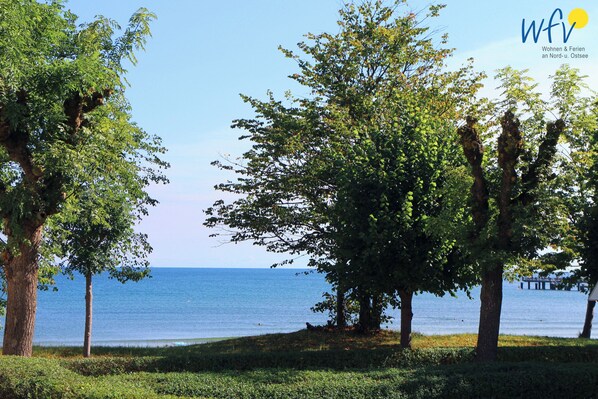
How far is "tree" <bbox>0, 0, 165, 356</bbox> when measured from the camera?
14.9 meters

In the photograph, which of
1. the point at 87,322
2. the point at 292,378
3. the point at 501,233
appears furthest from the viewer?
the point at 87,322

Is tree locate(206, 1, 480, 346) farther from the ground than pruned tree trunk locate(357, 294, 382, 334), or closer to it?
farther from the ground

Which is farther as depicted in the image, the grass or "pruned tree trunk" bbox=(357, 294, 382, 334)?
"pruned tree trunk" bbox=(357, 294, 382, 334)

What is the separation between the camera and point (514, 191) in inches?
675

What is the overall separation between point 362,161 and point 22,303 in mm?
9721

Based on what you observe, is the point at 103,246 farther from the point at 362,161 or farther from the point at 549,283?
the point at 549,283

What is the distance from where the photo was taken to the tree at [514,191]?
16.2 metres

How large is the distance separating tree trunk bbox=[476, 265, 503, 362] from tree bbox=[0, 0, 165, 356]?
9485 mm

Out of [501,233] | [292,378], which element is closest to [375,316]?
[501,233]

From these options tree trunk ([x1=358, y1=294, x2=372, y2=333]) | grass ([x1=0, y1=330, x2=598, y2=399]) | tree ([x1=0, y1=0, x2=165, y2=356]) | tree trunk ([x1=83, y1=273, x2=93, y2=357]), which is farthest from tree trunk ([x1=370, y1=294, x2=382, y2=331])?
tree ([x1=0, y1=0, x2=165, y2=356])

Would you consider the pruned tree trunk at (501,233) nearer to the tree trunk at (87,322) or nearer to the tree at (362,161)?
the tree at (362,161)

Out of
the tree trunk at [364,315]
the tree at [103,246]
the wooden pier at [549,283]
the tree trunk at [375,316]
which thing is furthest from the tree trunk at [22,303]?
the wooden pier at [549,283]

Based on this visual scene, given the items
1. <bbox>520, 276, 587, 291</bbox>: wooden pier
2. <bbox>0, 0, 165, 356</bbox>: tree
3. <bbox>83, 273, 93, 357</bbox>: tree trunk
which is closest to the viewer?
<bbox>0, 0, 165, 356</bbox>: tree

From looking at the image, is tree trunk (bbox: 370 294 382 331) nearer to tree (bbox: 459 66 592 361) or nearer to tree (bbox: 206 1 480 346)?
tree (bbox: 206 1 480 346)
